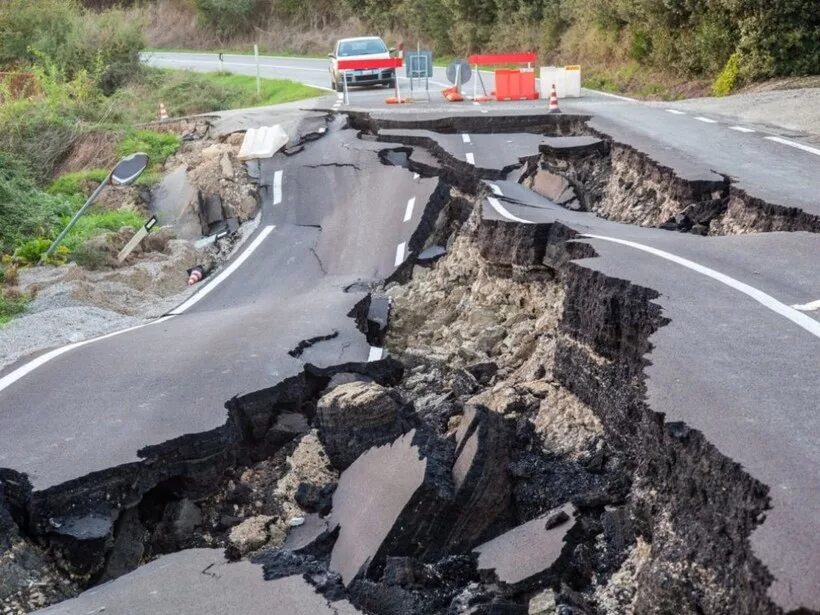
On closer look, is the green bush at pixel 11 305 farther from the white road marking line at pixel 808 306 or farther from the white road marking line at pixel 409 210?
the white road marking line at pixel 808 306

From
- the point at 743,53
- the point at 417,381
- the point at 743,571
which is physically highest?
the point at 743,53

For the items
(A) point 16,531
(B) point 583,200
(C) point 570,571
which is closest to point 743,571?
(C) point 570,571

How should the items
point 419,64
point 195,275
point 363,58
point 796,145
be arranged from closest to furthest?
point 796,145 → point 195,275 → point 419,64 → point 363,58

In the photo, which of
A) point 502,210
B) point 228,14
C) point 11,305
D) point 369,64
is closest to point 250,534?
point 502,210

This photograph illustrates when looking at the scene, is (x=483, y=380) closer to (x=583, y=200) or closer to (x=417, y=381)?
(x=417, y=381)

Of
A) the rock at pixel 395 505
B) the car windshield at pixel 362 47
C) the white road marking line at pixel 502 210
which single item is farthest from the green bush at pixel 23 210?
the car windshield at pixel 362 47

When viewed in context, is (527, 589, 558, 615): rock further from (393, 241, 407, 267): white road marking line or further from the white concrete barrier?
the white concrete barrier

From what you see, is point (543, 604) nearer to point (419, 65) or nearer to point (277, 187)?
point (277, 187)
